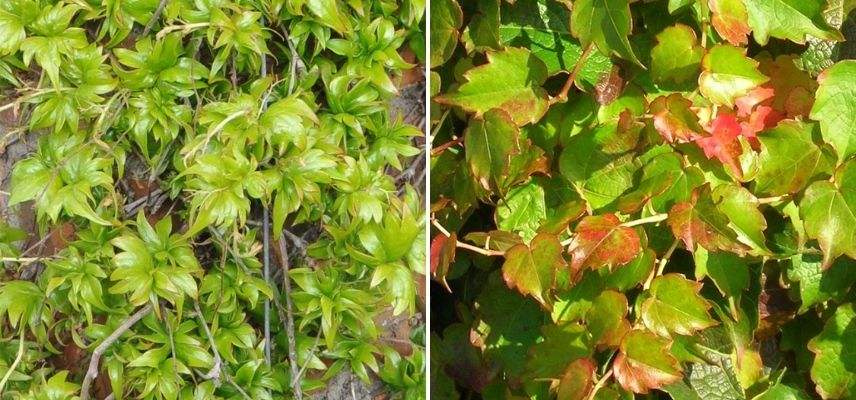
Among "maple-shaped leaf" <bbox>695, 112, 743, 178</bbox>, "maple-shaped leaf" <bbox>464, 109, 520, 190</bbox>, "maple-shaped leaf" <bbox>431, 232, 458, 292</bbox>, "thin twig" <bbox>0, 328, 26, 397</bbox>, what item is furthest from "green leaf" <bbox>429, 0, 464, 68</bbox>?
"thin twig" <bbox>0, 328, 26, 397</bbox>

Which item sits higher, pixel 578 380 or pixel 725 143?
pixel 725 143

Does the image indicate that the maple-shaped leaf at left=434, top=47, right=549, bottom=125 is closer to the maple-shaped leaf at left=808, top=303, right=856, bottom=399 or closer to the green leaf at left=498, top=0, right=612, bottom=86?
the green leaf at left=498, top=0, right=612, bottom=86

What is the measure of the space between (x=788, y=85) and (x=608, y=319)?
41 centimetres

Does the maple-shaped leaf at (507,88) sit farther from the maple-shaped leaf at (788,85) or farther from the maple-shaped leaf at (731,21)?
the maple-shaped leaf at (788,85)

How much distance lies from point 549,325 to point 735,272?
0.25m

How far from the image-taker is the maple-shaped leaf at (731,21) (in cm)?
100

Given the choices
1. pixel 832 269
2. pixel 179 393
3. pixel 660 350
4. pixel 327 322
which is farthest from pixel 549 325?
pixel 179 393

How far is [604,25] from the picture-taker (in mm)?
951

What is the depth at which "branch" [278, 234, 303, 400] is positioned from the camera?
122cm

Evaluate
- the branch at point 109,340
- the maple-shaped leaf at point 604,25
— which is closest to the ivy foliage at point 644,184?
the maple-shaped leaf at point 604,25

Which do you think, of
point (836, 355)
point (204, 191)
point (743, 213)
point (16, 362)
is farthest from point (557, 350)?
point (16, 362)

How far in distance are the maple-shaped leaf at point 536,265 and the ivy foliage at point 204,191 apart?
0.56 feet

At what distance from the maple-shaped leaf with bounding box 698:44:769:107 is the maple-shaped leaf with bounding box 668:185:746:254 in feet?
0.41

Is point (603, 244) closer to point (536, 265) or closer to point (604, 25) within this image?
point (536, 265)
